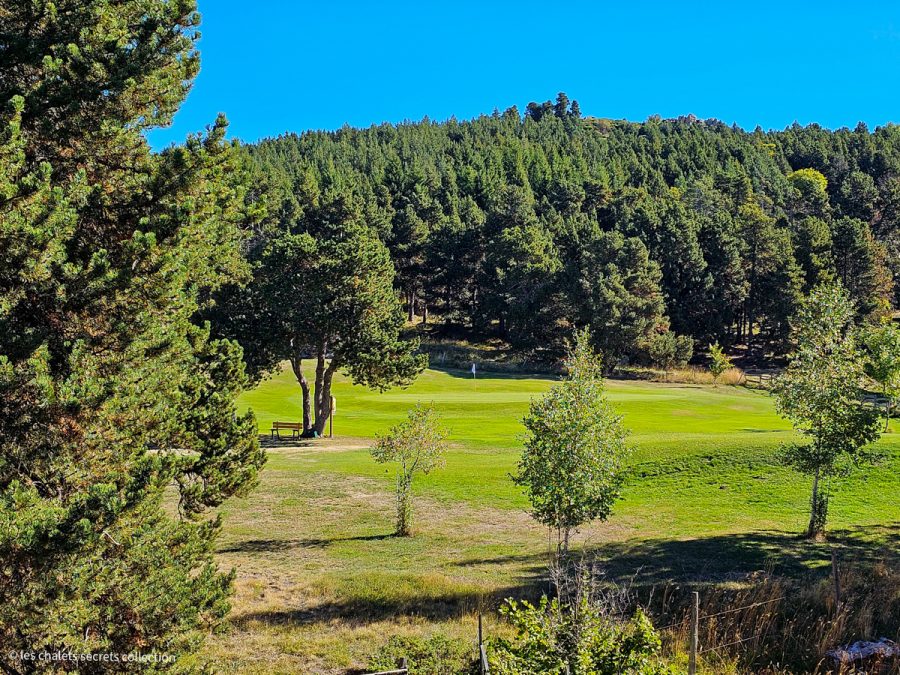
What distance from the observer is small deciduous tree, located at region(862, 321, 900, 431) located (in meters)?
21.7

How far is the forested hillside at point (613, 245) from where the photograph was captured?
78438 millimetres

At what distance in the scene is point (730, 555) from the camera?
1795 centimetres

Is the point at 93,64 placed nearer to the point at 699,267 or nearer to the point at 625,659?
the point at 625,659

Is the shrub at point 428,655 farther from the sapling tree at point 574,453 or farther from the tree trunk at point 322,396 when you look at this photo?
the tree trunk at point 322,396

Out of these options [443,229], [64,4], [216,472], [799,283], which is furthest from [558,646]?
[443,229]

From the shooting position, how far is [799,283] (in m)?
77.4

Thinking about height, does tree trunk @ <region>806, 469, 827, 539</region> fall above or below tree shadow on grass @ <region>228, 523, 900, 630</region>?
above

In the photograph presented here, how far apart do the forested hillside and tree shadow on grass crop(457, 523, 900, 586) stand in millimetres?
54181

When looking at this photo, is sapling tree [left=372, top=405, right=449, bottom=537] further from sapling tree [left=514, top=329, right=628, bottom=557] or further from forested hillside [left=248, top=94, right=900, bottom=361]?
forested hillside [left=248, top=94, right=900, bottom=361]

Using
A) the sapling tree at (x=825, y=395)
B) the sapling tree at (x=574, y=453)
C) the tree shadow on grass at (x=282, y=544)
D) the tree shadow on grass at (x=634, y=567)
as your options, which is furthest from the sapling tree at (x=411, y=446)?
the sapling tree at (x=825, y=395)

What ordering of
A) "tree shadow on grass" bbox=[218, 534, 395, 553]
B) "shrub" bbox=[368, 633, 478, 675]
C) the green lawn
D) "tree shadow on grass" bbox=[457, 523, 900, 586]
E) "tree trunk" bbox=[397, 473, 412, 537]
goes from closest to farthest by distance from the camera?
"shrub" bbox=[368, 633, 478, 675] < the green lawn < "tree shadow on grass" bbox=[457, 523, 900, 586] < "tree shadow on grass" bbox=[218, 534, 395, 553] < "tree trunk" bbox=[397, 473, 412, 537]

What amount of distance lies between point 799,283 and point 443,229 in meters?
48.5

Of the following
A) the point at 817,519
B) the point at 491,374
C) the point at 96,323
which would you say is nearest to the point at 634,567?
the point at 817,519

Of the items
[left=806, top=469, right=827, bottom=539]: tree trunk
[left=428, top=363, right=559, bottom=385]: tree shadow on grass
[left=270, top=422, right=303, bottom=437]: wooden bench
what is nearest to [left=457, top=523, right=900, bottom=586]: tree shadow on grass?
[left=806, top=469, right=827, bottom=539]: tree trunk
